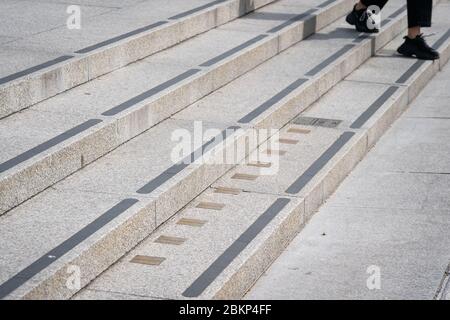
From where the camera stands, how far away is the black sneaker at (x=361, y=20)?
10.1 m

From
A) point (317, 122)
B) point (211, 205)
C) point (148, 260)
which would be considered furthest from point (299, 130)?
point (148, 260)

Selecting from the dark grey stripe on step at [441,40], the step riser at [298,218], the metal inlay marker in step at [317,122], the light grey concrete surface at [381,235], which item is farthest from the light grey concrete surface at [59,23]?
the dark grey stripe on step at [441,40]

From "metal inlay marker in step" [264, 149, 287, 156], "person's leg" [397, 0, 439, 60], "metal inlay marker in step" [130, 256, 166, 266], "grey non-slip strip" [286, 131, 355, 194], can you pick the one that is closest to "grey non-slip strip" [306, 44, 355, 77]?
"person's leg" [397, 0, 439, 60]

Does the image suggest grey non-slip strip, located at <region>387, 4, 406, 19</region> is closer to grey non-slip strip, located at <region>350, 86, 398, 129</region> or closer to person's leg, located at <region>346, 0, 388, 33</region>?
person's leg, located at <region>346, 0, 388, 33</region>

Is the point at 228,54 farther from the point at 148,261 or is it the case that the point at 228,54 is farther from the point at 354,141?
the point at 148,261

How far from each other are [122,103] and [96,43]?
1112 millimetres

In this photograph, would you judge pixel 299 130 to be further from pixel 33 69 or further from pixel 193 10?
pixel 193 10

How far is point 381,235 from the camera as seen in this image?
19.6 ft

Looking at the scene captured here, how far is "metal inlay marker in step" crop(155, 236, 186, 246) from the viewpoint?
5484 millimetres

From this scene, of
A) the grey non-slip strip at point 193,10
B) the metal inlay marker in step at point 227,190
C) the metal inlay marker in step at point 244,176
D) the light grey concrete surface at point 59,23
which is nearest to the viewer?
the metal inlay marker in step at point 227,190

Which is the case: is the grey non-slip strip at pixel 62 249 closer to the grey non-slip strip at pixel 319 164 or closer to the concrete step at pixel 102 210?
the concrete step at pixel 102 210

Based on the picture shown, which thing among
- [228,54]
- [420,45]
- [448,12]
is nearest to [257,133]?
[228,54]

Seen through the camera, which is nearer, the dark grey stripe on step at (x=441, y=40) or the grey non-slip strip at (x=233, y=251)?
the grey non-slip strip at (x=233, y=251)

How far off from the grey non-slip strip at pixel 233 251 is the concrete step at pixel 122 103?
3.60ft
